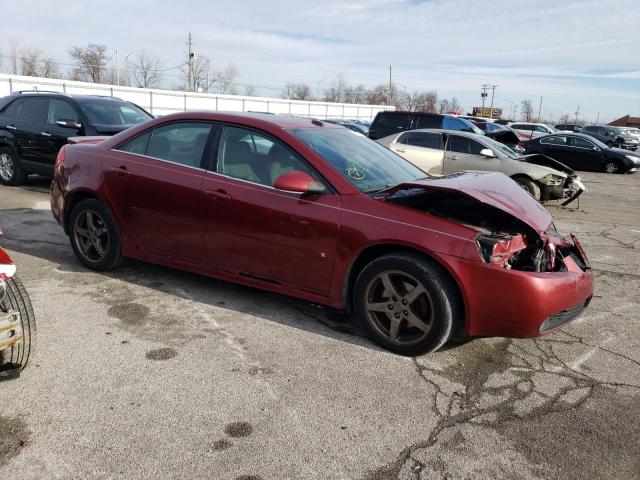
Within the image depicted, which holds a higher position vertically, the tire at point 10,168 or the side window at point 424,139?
the side window at point 424,139

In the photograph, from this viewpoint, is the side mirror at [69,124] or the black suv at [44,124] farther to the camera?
the black suv at [44,124]

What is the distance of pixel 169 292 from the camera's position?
16.1 ft

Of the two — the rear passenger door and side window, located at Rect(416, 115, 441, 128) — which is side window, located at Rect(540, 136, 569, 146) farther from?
the rear passenger door

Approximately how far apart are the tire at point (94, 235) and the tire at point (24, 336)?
1.86 meters

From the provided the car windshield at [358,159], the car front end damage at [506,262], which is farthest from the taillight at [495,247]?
the car windshield at [358,159]

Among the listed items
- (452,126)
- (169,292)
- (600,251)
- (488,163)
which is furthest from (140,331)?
(452,126)

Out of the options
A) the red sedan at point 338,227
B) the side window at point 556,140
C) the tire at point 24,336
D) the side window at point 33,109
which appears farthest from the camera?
the side window at point 556,140

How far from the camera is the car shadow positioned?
433 cm

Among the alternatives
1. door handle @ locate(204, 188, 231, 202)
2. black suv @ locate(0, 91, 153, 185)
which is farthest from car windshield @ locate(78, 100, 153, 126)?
door handle @ locate(204, 188, 231, 202)

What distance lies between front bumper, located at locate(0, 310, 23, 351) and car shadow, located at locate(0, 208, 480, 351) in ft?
6.09

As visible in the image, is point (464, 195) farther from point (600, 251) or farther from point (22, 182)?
point (22, 182)

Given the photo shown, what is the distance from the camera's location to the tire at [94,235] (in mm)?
5129

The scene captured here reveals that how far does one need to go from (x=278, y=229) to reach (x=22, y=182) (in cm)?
795

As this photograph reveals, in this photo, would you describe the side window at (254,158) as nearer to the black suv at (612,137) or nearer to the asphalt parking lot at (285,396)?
the asphalt parking lot at (285,396)
